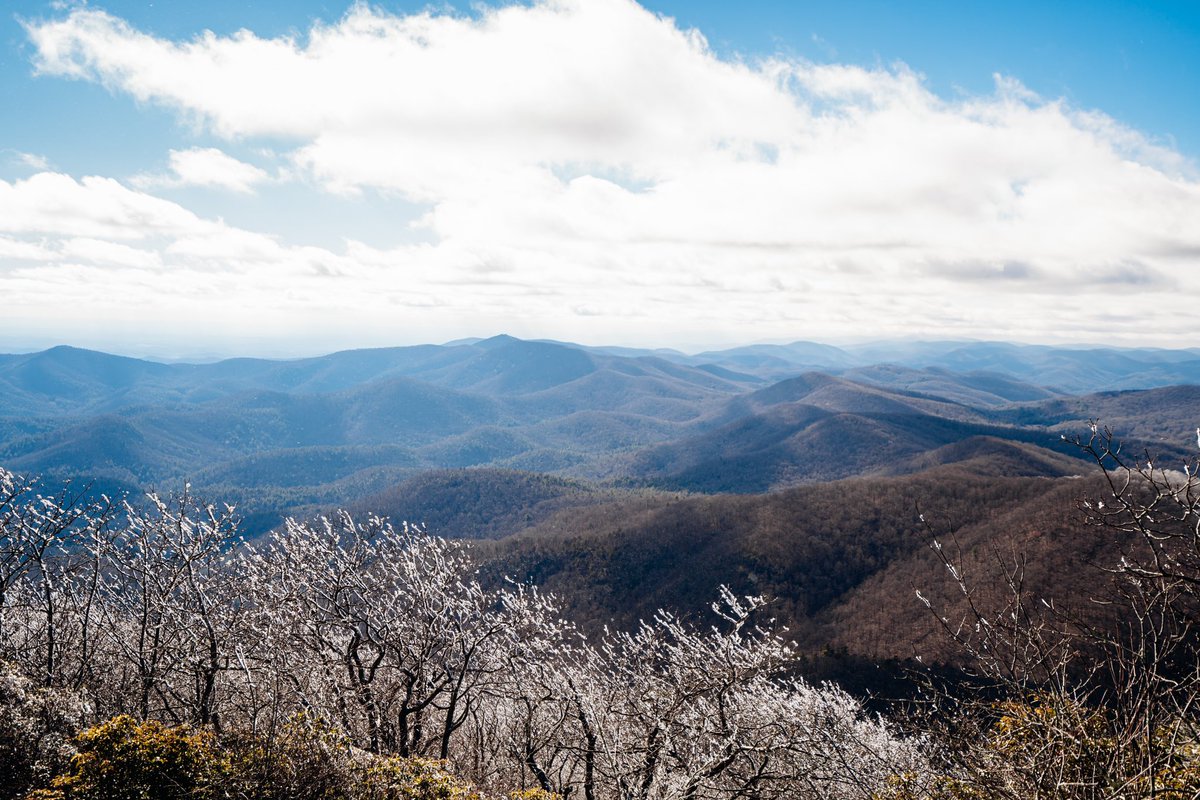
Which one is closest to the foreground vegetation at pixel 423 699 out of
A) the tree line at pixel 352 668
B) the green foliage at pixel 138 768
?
the green foliage at pixel 138 768

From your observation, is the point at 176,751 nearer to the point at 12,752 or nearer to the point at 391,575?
the point at 12,752

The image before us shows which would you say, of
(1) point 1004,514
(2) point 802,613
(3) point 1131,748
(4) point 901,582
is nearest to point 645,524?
(2) point 802,613

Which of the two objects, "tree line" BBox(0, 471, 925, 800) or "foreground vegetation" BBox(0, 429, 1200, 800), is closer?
"foreground vegetation" BBox(0, 429, 1200, 800)

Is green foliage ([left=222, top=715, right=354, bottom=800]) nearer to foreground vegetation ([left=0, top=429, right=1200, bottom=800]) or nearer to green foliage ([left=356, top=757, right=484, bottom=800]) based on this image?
foreground vegetation ([left=0, top=429, right=1200, bottom=800])

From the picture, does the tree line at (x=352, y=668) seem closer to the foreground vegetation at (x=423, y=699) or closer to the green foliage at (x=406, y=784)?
the foreground vegetation at (x=423, y=699)

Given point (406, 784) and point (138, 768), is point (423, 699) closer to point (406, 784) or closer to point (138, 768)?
point (406, 784)

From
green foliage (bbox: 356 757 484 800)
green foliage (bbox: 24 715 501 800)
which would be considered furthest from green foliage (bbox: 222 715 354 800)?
green foliage (bbox: 356 757 484 800)
